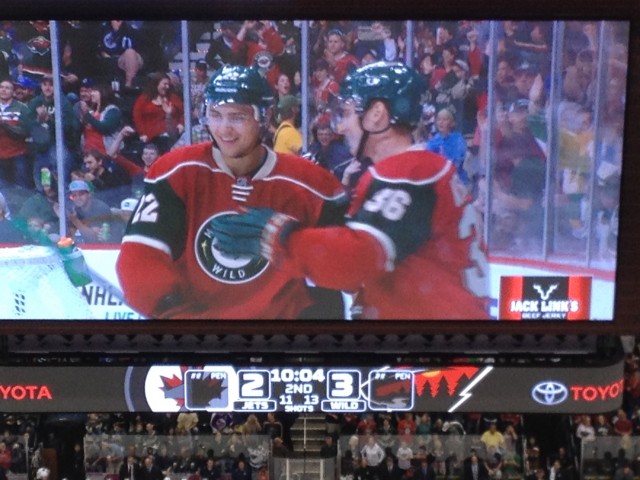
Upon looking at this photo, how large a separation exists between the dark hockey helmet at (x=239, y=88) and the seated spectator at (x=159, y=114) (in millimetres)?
282

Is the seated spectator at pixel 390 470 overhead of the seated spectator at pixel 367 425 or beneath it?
beneath

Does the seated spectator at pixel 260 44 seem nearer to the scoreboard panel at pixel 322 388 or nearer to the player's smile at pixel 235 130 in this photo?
the player's smile at pixel 235 130

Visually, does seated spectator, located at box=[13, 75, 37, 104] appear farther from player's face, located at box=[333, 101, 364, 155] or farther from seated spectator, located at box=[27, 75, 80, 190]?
player's face, located at box=[333, 101, 364, 155]

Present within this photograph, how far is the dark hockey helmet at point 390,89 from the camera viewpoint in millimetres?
7887

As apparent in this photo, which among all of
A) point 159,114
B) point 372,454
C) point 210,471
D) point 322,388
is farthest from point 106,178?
point 372,454

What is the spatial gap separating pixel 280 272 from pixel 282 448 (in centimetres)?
196

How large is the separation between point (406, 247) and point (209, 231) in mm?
1624

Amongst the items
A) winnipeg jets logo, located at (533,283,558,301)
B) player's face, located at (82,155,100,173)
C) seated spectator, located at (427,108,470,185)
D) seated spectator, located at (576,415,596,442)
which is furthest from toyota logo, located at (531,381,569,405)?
player's face, located at (82,155,100,173)

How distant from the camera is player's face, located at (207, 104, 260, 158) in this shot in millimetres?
8000

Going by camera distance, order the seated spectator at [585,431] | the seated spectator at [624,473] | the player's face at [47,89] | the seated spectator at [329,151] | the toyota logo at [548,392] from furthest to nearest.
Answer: the seated spectator at [585,431]
the seated spectator at [624,473]
the toyota logo at [548,392]
the seated spectator at [329,151]
the player's face at [47,89]

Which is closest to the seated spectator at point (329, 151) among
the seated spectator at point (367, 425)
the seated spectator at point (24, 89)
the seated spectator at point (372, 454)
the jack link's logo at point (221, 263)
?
the jack link's logo at point (221, 263)

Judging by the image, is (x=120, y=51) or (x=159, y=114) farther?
(x=159, y=114)

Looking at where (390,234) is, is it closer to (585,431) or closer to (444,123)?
(444,123)

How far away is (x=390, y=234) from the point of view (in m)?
8.29
